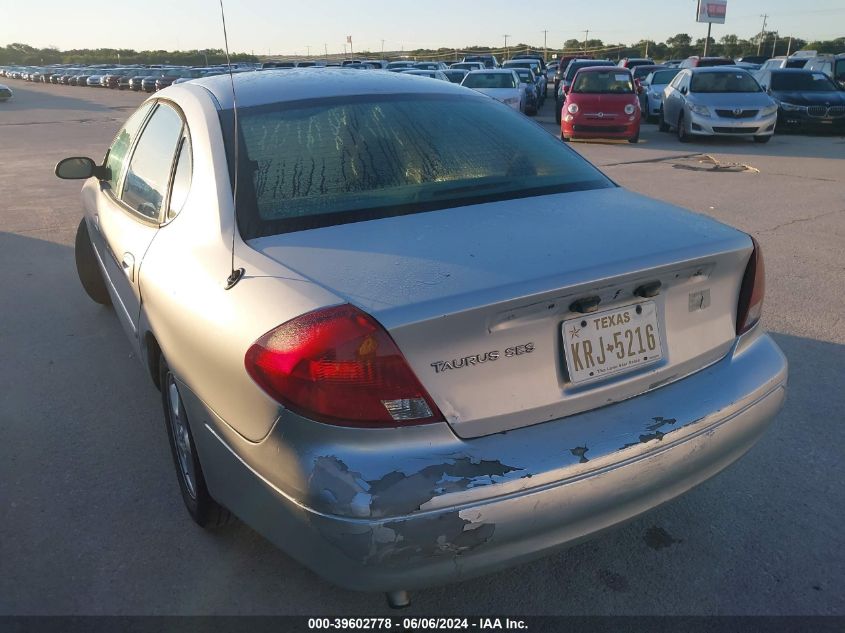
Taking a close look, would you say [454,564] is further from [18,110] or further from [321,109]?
[18,110]

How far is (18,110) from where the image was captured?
96.1 feet

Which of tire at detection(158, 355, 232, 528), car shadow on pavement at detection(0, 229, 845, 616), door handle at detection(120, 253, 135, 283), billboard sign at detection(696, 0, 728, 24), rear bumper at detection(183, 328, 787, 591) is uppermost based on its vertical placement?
billboard sign at detection(696, 0, 728, 24)

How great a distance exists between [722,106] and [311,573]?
536 inches

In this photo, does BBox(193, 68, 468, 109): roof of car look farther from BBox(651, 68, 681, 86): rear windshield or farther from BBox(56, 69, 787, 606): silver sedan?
BBox(651, 68, 681, 86): rear windshield

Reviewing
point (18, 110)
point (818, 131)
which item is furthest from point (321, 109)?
point (18, 110)

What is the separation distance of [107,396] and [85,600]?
1635 mm

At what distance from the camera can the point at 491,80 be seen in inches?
704

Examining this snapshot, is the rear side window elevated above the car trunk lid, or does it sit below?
above

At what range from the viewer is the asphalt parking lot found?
2.35m

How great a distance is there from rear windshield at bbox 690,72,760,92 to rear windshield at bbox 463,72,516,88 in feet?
15.2

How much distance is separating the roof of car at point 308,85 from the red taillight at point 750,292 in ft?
4.94

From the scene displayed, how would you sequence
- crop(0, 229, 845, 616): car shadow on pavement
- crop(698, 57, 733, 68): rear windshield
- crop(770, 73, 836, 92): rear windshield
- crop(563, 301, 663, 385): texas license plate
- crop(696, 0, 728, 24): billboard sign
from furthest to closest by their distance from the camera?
1. crop(696, 0, 728, 24): billboard sign
2. crop(698, 57, 733, 68): rear windshield
3. crop(770, 73, 836, 92): rear windshield
4. crop(0, 229, 845, 616): car shadow on pavement
5. crop(563, 301, 663, 385): texas license plate

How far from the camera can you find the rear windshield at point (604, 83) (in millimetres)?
14945

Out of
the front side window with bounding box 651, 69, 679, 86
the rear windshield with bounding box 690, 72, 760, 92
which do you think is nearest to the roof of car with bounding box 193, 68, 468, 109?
the rear windshield with bounding box 690, 72, 760, 92
